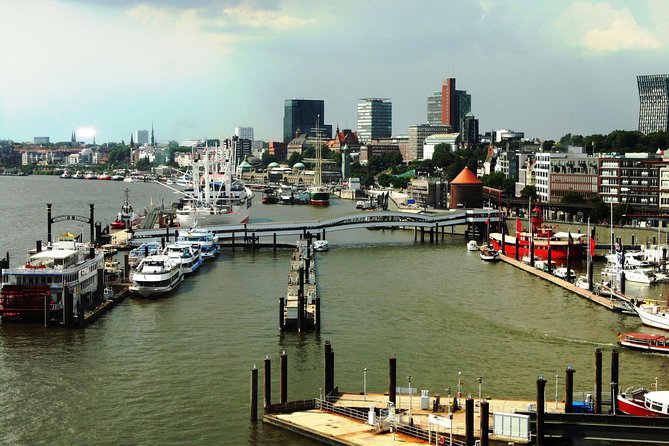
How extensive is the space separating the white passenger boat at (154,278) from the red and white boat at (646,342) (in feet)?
55.5

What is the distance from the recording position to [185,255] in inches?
1759

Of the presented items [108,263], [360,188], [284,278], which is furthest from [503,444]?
[360,188]

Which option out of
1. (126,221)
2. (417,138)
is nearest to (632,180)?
(126,221)

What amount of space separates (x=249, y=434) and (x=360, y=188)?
4173 inches

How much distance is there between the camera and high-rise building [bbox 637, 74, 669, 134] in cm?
14950

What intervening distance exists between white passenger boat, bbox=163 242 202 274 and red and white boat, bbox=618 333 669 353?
65.7ft

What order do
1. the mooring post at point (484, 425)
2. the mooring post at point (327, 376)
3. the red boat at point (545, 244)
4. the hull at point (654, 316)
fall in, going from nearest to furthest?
the mooring post at point (484, 425) → the mooring post at point (327, 376) → the hull at point (654, 316) → the red boat at point (545, 244)

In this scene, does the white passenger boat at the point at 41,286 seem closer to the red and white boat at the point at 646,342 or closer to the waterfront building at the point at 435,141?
the red and white boat at the point at 646,342

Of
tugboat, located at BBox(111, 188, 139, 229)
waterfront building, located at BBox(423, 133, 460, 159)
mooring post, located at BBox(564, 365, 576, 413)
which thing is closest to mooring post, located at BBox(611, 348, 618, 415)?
mooring post, located at BBox(564, 365, 576, 413)

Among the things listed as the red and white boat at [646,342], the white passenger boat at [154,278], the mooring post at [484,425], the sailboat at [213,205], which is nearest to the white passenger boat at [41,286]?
the white passenger boat at [154,278]

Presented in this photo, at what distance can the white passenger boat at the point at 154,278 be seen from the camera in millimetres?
37375

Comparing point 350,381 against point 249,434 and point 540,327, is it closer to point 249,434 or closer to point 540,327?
point 249,434

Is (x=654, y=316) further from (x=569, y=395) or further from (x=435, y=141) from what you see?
(x=435, y=141)

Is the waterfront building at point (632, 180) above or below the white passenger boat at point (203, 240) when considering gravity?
above
